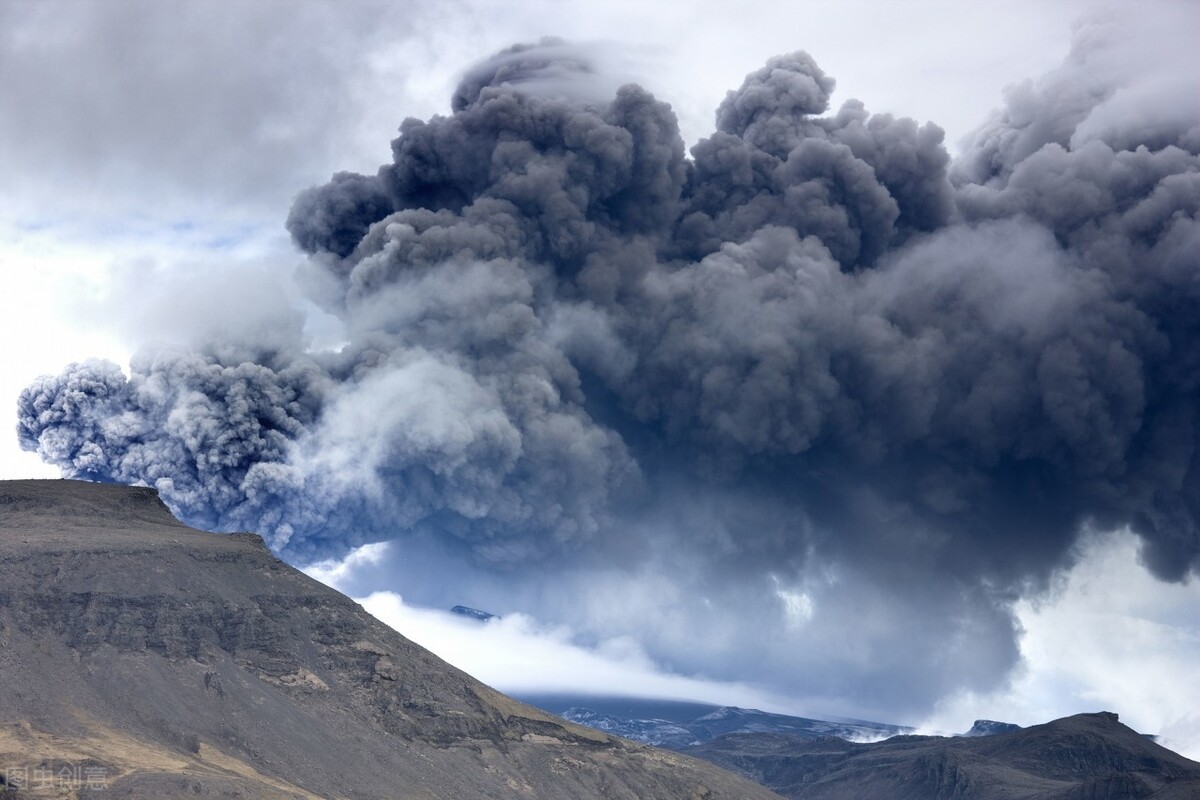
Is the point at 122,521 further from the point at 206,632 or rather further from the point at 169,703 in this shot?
the point at 169,703

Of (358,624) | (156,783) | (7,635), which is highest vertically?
(358,624)

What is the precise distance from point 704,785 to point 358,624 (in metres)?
28.5

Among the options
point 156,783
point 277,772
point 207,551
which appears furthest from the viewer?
point 207,551

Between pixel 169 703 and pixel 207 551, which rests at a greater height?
pixel 207 551

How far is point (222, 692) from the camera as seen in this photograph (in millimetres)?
92812

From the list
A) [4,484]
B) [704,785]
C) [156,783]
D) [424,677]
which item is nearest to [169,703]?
[156,783]

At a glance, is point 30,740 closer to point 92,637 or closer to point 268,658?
point 92,637

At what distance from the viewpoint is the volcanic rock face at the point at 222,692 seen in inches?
3260

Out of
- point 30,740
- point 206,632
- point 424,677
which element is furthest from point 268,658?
point 30,740

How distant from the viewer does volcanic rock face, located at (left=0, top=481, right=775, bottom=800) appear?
82812 millimetres

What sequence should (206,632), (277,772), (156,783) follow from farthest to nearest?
1. (206,632)
2. (277,772)
3. (156,783)

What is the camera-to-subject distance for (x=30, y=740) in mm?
79375

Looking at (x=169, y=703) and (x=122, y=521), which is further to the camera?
(x=122, y=521)

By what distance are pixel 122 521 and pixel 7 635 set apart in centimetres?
1891
